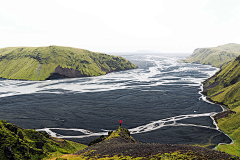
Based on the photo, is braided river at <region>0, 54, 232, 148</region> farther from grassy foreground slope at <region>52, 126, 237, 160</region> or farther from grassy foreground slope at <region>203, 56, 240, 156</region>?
grassy foreground slope at <region>52, 126, 237, 160</region>

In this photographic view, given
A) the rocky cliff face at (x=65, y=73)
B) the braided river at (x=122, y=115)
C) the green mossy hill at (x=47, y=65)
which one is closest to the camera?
the braided river at (x=122, y=115)

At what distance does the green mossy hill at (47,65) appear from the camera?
144 meters

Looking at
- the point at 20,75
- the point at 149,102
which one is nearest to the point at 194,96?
the point at 149,102

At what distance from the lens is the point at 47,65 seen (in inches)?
6102

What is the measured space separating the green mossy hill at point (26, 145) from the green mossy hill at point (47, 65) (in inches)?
4660

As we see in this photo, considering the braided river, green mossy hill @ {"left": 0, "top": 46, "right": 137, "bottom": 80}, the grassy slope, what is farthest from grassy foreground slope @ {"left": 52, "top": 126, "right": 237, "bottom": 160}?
green mossy hill @ {"left": 0, "top": 46, "right": 137, "bottom": 80}

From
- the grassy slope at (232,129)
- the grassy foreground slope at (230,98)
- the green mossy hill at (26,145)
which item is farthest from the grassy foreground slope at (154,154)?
the grassy foreground slope at (230,98)

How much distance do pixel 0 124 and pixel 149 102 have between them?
55.7m

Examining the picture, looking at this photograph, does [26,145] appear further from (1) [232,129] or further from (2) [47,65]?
(2) [47,65]

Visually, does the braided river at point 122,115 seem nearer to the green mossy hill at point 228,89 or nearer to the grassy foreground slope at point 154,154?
the green mossy hill at point 228,89

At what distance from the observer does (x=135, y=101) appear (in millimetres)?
71125

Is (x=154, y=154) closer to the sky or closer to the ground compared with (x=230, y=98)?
closer to the sky

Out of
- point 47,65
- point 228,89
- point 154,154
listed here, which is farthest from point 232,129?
point 47,65

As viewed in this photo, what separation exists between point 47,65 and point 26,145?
144808mm
